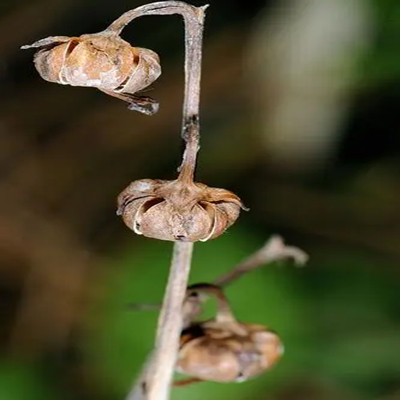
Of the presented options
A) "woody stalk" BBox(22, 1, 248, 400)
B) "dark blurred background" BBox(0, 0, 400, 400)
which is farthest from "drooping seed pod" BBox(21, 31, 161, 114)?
"dark blurred background" BBox(0, 0, 400, 400)

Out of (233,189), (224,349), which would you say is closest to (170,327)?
(224,349)

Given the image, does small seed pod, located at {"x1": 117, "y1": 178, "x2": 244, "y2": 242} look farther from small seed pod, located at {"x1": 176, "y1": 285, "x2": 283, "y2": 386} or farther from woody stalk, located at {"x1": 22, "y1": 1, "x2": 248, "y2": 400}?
small seed pod, located at {"x1": 176, "y1": 285, "x2": 283, "y2": 386}

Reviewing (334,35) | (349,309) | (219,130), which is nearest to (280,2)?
(334,35)

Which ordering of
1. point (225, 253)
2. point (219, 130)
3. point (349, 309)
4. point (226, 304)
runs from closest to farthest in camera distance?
point (226, 304) < point (225, 253) < point (349, 309) < point (219, 130)

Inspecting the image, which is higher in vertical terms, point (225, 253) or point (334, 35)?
point (334, 35)

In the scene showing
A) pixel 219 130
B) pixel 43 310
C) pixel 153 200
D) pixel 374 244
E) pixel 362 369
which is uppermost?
pixel 219 130

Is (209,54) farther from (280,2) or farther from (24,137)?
(24,137)

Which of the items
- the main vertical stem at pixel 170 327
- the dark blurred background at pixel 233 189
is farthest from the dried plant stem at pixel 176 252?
the dark blurred background at pixel 233 189
